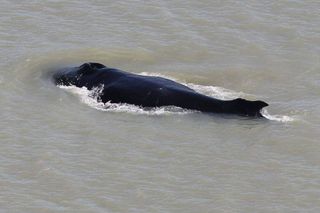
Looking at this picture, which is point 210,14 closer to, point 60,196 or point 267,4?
point 267,4

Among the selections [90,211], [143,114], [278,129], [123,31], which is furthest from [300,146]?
[123,31]

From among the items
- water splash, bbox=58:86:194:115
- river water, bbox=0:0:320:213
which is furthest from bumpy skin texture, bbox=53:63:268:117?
river water, bbox=0:0:320:213

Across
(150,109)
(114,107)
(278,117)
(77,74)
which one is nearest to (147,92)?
(150,109)

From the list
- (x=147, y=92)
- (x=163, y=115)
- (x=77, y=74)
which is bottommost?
(x=163, y=115)

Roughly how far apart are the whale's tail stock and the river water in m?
0.33

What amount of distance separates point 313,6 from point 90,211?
2042 centimetres

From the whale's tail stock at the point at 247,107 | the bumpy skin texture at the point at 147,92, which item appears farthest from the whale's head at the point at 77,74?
the whale's tail stock at the point at 247,107

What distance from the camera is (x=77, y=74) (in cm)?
3219

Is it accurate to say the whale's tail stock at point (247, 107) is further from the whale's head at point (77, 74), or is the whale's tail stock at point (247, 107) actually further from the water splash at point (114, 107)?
the whale's head at point (77, 74)

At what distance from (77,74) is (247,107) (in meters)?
6.42

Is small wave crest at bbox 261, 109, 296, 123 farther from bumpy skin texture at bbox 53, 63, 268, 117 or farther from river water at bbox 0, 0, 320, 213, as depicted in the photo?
bumpy skin texture at bbox 53, 63, 268, 117

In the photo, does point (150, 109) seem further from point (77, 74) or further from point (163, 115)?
point (77, 74)

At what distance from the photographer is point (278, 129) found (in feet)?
93.2

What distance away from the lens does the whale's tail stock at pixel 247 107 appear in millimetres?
28781
